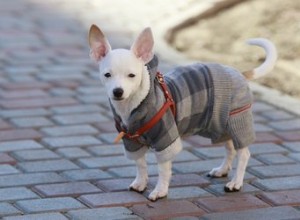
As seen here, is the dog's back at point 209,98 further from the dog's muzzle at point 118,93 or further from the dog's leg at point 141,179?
the dog's muzzle at point 118,93

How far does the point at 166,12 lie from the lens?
966 cm

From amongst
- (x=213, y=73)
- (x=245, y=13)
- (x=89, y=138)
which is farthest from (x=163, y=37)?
(x=213, y=73)

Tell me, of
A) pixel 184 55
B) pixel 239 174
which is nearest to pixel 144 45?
pixel 239 174

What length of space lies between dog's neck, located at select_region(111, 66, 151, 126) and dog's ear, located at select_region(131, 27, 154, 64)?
0.26 ft

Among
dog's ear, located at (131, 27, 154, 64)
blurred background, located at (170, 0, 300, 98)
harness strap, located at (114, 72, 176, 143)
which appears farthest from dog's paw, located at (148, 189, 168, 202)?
blurred background, located at (170, 0, 300, 98)

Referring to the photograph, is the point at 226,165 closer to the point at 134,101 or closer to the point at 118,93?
the point at 134,101

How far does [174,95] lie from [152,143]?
0.29 metres

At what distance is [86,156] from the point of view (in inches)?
221

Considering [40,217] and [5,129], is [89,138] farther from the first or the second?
[40,217]

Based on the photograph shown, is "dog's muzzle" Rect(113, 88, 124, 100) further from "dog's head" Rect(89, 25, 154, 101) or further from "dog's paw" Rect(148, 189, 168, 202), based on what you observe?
"dog's paw" Rect(148, 189, 168, 202)

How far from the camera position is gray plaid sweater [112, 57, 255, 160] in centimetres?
470

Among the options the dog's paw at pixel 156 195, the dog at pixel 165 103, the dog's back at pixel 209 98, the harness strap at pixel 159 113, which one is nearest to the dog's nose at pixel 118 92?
the dog at pixel 165 103

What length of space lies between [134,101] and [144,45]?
301mm

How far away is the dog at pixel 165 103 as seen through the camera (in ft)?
15.1
